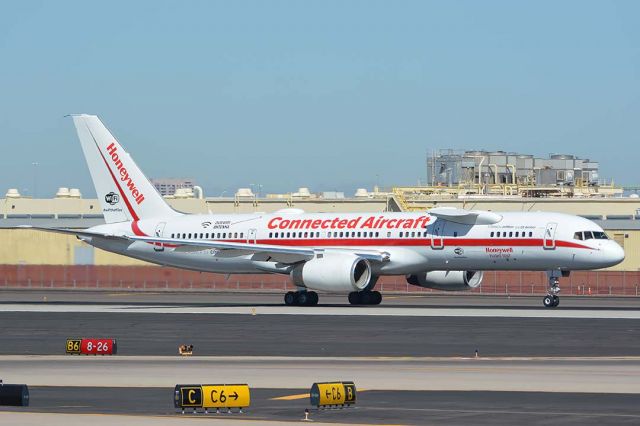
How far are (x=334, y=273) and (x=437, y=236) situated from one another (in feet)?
16.5

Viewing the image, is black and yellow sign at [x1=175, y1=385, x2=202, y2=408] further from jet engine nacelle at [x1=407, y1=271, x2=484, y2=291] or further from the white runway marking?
jet engine nacelle at [x1=407, y1=271, x2=484, y2=291]

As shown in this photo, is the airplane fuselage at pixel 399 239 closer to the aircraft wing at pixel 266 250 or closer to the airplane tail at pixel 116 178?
the aircraft wing at pixel 266 250

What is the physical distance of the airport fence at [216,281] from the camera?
275 ft

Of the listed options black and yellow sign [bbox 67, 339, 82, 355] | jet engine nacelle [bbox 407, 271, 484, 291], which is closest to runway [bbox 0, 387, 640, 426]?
black and yellow sign [bbox 67, 339, 82, 355]

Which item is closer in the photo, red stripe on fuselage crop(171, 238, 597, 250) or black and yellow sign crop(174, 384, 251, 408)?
black and yellow sign crop(174, 384, 251, 408)

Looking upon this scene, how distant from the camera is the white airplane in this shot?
194 feet

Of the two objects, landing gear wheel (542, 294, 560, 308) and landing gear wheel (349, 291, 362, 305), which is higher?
landing gear wheel (349, 291, 362, 305)

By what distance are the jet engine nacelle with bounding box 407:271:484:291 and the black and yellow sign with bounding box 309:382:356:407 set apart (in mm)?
40493

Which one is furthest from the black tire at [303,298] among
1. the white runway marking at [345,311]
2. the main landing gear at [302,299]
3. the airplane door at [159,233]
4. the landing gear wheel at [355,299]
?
the airplane door at [159,233]

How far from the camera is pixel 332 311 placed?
56156 mm

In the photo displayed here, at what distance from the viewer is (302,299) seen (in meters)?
62.1

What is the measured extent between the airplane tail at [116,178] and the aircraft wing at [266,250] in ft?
18.8

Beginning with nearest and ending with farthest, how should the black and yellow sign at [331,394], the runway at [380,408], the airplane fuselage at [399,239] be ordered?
1. the runway at [380,408]
2. the black and yellow sign at [331,394]
3. the airplane fuselage at [399,239]

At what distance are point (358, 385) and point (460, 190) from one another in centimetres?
9495
